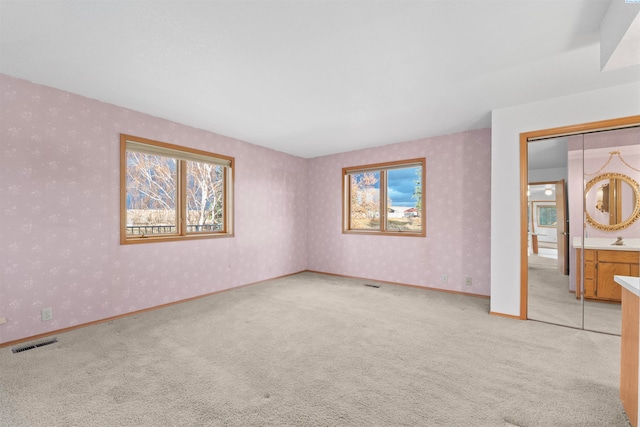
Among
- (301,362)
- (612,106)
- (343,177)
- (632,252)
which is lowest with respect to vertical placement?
(301,362)

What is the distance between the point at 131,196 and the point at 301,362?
120 inches

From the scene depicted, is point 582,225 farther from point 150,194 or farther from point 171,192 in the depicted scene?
point 150,194

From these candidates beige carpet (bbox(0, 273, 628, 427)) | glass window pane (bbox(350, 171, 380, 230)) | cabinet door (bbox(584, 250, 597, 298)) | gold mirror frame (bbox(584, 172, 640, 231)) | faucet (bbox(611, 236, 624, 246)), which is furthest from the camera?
glass window pane (bbox(350, 171, 380, 230))

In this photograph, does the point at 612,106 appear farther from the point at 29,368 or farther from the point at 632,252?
the point at 29,368

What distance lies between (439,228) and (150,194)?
4.40m

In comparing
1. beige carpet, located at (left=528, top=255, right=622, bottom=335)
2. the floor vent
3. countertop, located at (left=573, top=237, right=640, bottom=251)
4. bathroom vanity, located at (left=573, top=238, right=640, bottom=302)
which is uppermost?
countertop, located at (left=573, top=237, right=640, bottom=251)

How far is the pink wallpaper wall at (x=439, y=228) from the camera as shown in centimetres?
438

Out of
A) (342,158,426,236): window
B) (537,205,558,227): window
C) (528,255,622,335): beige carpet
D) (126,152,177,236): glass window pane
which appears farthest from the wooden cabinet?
(126,152,177,236): glass window pane

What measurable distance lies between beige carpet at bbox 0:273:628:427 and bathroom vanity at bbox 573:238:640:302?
455 millimetres

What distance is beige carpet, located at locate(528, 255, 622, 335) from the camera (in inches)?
120

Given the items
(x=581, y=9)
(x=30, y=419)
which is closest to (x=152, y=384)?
(x=30, y=419)

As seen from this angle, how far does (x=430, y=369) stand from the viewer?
2.28m

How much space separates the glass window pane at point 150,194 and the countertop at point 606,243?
5033 millimetres

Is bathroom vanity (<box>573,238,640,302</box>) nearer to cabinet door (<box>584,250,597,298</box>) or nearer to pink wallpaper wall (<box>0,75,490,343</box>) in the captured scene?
cabinet door (<box>584,250,597,298</box>)
